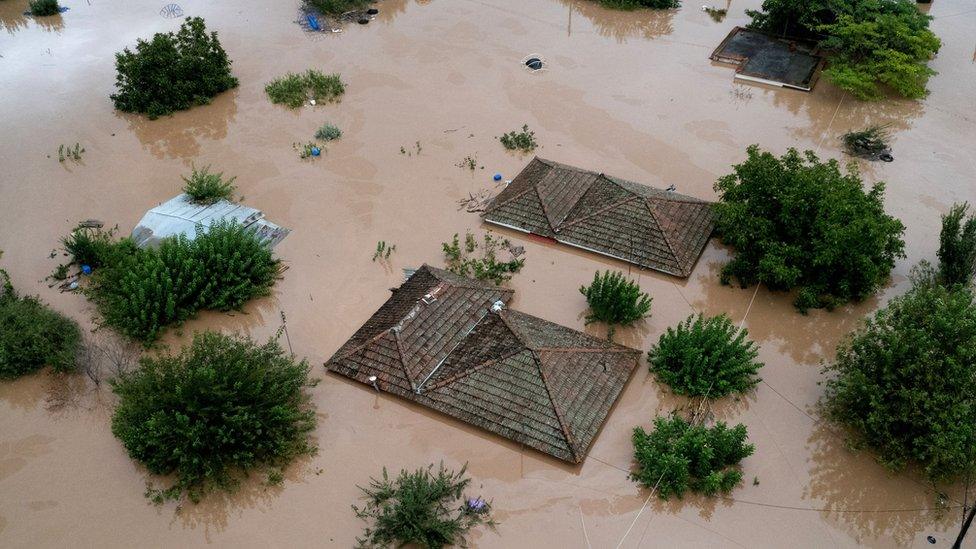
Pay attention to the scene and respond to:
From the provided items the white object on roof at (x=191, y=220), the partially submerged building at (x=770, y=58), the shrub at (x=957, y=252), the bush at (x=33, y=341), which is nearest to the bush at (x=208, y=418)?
the bush at (x=33, y=341)

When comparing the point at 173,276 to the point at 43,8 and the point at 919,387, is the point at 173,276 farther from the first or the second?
the point at 43,8

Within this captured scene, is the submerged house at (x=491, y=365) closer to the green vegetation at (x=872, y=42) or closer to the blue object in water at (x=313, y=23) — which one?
the green vegetation at (x=872, y=42)

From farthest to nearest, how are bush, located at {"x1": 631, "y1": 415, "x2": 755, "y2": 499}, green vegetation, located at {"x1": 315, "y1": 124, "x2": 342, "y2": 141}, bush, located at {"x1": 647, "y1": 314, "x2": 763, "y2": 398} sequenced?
green vegetation, located at {"x1": 315, "y1": 124, "x2": 342, "y2": 141} → bush, located at {"x1": 647, "y1": 314, "x2": 763, "y2": 398} → bush, located at {"x1": 631, "y1": 415, "x2": 755, "y2": 499}

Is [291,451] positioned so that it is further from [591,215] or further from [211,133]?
[211,133]

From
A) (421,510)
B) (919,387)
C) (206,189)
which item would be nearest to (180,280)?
(206,189)

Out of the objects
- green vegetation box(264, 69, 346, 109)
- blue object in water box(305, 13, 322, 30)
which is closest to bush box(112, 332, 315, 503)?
green vegetation box(264, 69, 346, 109)

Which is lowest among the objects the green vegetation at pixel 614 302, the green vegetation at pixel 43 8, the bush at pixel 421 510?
the bush at pixel 421 510

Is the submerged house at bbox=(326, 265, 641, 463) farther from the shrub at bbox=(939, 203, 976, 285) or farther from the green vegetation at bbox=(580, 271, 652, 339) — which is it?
the shrub at bbox=(939, 203, 976, 285)
